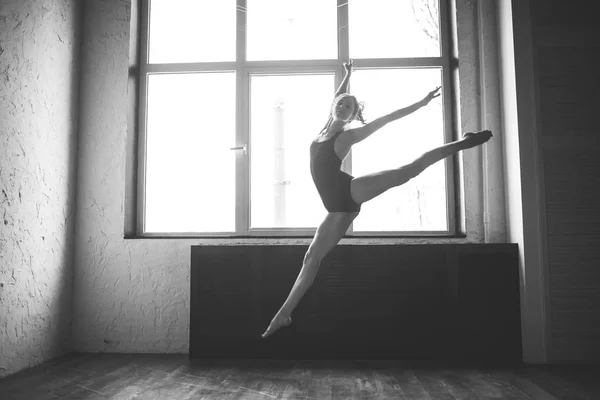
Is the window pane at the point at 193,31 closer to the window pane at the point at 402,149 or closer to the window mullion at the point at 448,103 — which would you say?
the window pane at the point at 402,149

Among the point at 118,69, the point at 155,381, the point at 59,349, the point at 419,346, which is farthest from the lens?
the point at 118,69

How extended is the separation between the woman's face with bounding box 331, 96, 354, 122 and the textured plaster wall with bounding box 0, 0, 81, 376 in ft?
7.07

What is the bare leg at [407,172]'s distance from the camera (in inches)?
93.4

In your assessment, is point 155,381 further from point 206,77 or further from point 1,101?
point 206,77

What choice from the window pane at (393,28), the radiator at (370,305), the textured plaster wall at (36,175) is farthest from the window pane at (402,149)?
the textured plaster wall at (36,175)

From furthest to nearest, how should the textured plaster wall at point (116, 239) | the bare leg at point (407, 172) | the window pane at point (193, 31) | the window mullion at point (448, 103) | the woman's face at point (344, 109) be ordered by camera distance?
the window pane at point (193, 31) < the window mullion at point (448, 103) < the textured plaster wall at point (116, 239) < the woman's face at point (344, 109) < the bare leg at point (407, 172)

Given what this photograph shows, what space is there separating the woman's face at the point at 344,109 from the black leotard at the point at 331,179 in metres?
0.12

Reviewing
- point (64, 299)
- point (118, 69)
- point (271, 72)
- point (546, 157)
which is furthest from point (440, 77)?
point (64, 299)

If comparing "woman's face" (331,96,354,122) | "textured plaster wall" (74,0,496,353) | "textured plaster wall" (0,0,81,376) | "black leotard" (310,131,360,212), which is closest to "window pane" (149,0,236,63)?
"textured plaster wall" (74,0,496,353)

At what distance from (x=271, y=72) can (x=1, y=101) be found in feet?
6.56

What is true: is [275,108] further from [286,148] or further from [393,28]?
[393,28]

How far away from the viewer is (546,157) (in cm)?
334

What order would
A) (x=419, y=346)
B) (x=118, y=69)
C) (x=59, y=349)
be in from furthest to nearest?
1. (x=118, y=69)
2. (x=59, y=349)
3. (x=419, y=346)

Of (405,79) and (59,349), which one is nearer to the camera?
(59,349)
